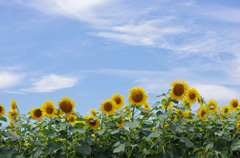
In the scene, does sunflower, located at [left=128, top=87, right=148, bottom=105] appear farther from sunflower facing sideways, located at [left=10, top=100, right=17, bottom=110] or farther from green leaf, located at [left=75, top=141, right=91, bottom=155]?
sunflower facing sideways, located at [left=10, top=100, right=17, bottom=110]

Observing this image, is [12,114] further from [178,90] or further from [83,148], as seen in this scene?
[178,90]

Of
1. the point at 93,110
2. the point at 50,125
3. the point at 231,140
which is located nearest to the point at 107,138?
the point at 93,110

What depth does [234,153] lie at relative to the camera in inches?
238

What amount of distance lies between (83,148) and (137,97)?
1380mm

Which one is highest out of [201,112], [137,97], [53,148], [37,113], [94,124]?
[137,97]

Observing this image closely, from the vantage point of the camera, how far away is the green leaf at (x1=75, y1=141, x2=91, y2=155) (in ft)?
16.3

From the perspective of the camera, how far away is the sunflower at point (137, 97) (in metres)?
5.40

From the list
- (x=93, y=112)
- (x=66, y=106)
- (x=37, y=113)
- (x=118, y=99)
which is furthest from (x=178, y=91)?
(x=37, y=113)

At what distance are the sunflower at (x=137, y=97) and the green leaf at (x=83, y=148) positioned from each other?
116 centimetres

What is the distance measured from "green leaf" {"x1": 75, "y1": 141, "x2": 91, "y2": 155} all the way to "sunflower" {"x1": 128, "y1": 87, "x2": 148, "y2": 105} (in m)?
1.16

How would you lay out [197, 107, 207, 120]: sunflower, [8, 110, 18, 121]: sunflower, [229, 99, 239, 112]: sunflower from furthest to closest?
[229, 99, 239, 112]: sunflower → [8, 110, 18, 121]: sunflower → [197, 107, 207, 120]: sunflower

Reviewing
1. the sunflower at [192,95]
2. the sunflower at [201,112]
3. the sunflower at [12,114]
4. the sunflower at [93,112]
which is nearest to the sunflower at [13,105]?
the sunflower at [12,114]

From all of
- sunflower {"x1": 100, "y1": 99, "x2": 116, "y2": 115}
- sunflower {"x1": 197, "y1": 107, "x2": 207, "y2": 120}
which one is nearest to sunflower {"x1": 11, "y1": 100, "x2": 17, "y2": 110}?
sunflower {"x1": 100, "y1": 99, "x2": 116, "y2": 115}

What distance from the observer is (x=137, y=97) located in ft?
17.7
